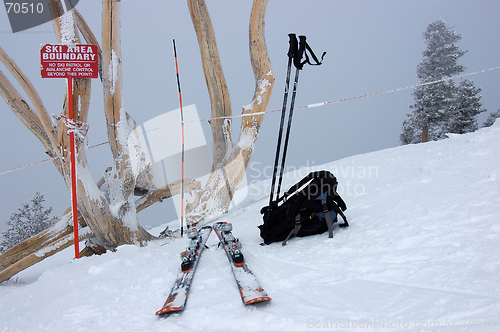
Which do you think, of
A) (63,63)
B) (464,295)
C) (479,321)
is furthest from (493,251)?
(63,63)

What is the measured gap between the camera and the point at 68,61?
11.3 ft

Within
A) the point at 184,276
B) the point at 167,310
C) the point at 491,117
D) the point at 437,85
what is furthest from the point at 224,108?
the point at 491,117

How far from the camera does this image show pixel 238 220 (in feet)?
17.3

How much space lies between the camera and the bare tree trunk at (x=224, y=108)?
5.89 meters

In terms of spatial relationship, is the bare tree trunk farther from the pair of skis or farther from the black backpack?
the black backpack

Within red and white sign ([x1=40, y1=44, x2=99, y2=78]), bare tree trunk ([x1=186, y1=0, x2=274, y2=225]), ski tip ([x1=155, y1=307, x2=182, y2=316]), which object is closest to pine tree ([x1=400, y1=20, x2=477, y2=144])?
bare tree trunk ([x1=186, y1=0, x2=274, y2=225])

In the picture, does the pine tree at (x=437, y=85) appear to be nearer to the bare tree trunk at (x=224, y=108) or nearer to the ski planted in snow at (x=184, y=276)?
the bare tree trunk at (x=224, y=108)

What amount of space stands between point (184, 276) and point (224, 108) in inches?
170

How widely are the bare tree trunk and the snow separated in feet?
7.58

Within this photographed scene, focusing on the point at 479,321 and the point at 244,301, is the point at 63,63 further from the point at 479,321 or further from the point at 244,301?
the point at 479,321

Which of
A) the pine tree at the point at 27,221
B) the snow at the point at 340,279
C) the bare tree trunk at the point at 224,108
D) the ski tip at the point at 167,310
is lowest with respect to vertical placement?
the pine tree at the point at 27,221

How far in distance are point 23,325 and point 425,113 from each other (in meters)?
15.6

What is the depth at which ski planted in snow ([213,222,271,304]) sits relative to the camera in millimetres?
1881

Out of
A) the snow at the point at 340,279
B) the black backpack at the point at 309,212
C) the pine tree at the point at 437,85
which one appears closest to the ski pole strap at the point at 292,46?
the black backpack at the point at 309,212
